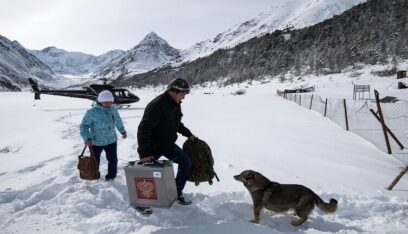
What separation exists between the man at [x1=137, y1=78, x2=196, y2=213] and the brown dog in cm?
119

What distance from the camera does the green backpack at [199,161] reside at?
5945mm

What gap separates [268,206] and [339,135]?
917 centimetres

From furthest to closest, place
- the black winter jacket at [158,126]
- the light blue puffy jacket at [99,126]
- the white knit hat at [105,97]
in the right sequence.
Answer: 1. the white knit hat at [105,97]
2. the light blue puffy jacket at [99,126]
3. the black winter jacket at [158,126]

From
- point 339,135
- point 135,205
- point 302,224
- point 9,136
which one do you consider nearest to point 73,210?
point 135,205

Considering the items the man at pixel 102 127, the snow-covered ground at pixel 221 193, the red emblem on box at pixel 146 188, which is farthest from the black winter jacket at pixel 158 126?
the man at pixel 102 127

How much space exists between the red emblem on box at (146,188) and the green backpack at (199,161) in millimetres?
887

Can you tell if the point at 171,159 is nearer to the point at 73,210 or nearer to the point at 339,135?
the point at 73,210

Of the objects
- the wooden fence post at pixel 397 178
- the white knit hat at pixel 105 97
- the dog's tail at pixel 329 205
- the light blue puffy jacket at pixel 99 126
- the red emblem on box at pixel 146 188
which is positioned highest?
the white knit hat at pixel 105 97

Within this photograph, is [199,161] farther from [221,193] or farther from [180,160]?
[221,193]

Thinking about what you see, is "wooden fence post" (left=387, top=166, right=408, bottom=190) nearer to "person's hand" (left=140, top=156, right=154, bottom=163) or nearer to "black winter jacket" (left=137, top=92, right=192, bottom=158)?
"black winter jacket" (left=137, top=92, right=192, bottom=158)

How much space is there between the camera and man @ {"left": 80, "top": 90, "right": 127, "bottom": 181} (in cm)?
650

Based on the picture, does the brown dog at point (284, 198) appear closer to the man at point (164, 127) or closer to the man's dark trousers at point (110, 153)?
the man at point (164, 127)

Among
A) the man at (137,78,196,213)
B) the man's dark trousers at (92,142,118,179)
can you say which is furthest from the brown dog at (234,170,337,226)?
the man's dark trousers at (92,142,118,179)

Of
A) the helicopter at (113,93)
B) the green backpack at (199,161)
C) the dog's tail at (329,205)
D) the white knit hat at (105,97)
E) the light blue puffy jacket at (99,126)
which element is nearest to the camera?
the dog's tail at (329,205)
